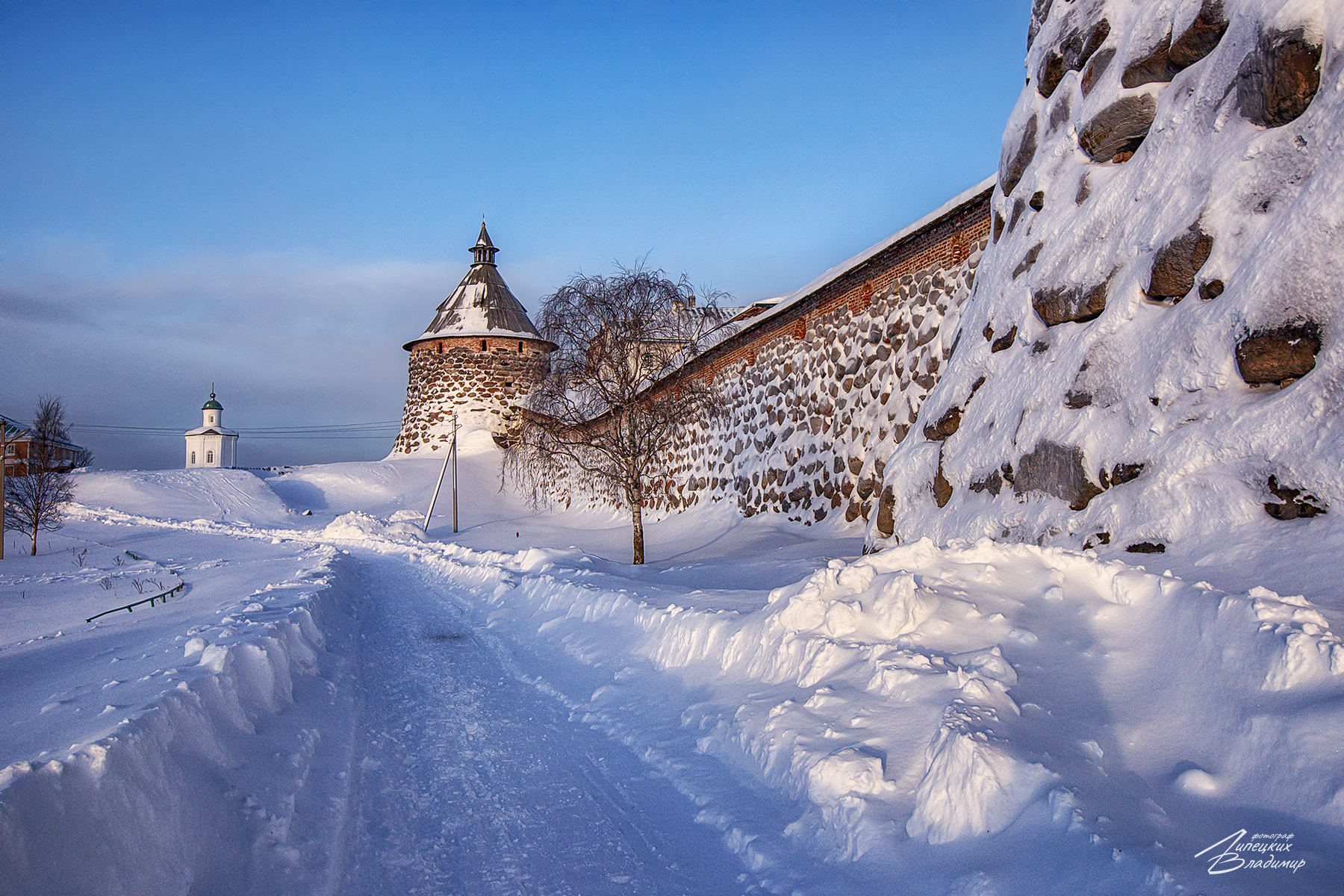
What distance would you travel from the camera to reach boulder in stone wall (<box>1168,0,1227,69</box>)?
5.07 metres

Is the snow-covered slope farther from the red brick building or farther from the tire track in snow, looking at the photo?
the red brick building

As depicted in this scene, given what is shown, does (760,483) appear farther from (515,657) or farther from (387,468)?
(387,468)

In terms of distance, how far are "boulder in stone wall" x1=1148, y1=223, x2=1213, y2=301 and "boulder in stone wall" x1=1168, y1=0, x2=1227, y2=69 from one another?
Result: 1.51 m

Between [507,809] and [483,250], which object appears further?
[483,250]

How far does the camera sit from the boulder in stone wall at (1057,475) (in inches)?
199

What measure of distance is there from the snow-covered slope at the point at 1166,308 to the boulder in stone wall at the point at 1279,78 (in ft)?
0.04

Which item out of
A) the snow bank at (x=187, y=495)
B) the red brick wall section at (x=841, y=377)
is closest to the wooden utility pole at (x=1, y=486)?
the snow bank at (x=187, y=495)

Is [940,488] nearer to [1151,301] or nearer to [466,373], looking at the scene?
[1151,301]

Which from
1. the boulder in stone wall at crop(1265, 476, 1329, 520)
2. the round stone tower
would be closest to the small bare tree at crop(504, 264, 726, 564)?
the boulder in stone wall at crop(1265, 476, 1329, 520)

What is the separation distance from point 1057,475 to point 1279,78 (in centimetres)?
260

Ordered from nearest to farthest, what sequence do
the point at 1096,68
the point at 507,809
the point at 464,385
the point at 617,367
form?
the point at 507,809 < the point at 1096,68 < the point at 617,367 < the point at 464,385

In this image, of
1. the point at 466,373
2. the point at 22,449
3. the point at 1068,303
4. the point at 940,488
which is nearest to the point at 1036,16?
the point at 1068,303

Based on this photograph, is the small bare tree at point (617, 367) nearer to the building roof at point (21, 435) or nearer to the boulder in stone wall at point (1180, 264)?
the boulder in stone wall at point (1180, 264)

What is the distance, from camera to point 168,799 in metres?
2.98
